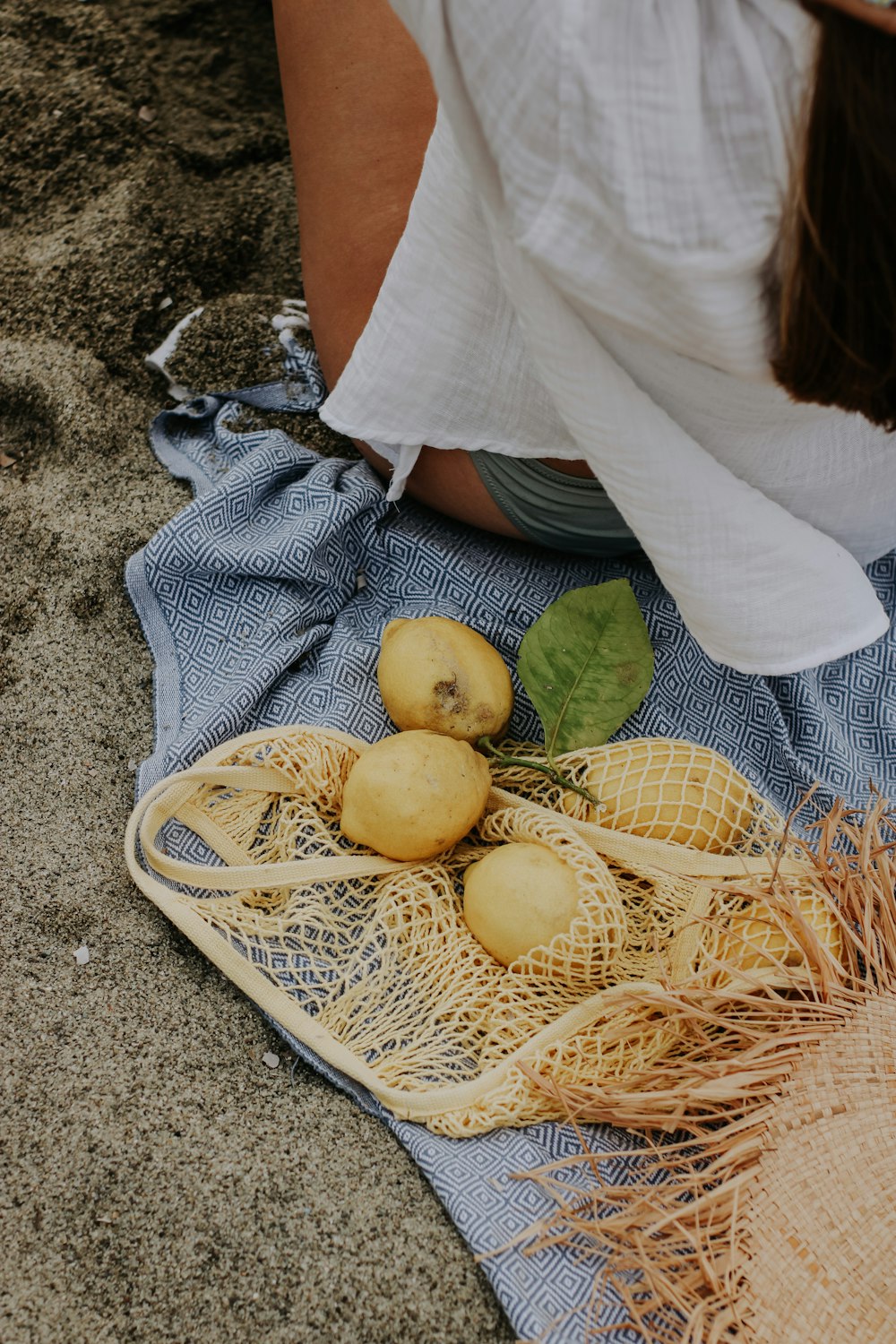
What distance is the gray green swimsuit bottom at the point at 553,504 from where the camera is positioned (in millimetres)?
1021

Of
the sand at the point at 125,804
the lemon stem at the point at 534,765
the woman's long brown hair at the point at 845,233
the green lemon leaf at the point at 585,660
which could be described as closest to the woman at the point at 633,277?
the woman's long brown hair at the point at 845,233

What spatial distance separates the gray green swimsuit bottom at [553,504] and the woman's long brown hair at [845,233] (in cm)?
42

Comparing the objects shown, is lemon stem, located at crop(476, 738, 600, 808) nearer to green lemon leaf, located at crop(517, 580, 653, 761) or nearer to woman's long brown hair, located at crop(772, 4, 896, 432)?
green lemon leaf, located at crop(517, 580, 653, 761)

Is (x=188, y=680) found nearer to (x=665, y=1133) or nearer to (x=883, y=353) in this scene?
(x=665, y=1133)

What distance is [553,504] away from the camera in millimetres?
1049

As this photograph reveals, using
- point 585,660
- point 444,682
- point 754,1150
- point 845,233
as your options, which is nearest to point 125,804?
point 444,682

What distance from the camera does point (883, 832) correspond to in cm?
105

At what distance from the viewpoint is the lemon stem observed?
97 cm

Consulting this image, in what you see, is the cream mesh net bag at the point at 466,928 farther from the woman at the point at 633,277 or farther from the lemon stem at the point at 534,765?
the woman at the point at 633,277

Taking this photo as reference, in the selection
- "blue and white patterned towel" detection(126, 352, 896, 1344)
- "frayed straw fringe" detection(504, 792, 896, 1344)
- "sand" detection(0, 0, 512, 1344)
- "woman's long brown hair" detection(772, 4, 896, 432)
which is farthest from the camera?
"blue and white patterned towel" detection(126, 352, 896, 1344)

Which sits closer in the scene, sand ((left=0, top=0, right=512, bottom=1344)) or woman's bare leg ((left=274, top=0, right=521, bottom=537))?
sand ((left=0, top=0, right=512, bottom=1344))

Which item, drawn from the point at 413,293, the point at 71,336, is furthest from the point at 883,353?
the point at 71,336

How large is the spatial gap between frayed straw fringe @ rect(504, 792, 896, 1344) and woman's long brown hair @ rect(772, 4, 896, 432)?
1.57 ft

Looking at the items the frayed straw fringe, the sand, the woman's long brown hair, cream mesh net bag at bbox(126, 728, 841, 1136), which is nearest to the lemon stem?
cream mesh net bag at bbox(126, 728, 841, 1136)
